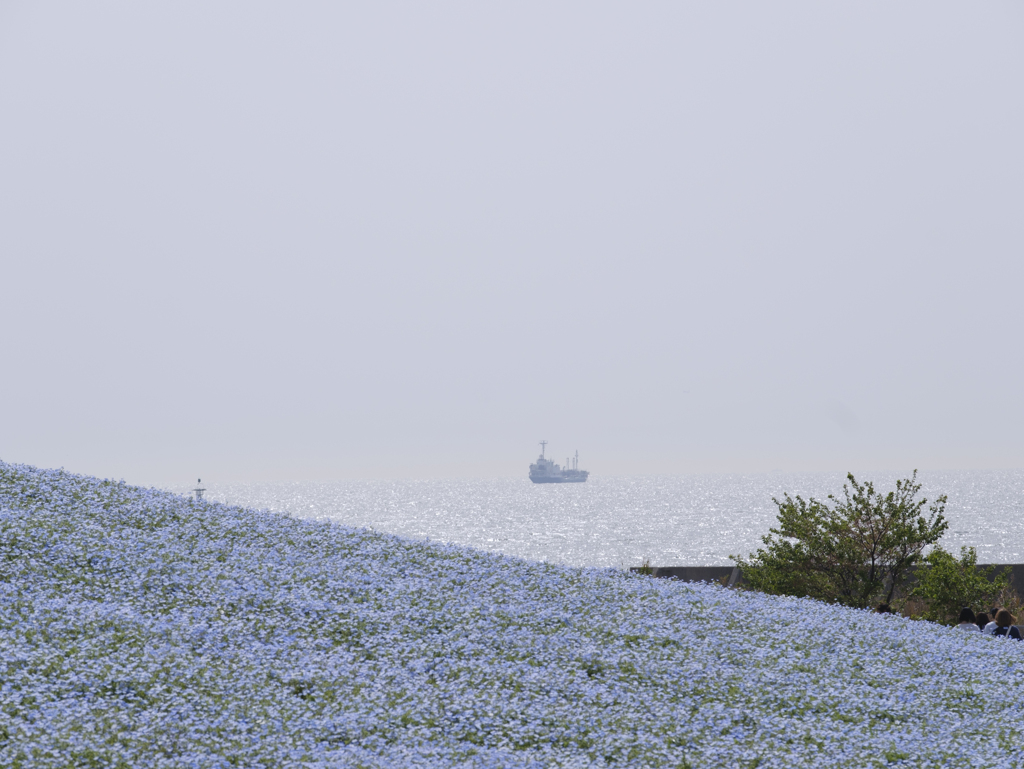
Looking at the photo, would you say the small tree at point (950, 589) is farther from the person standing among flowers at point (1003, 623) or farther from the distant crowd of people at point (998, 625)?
the person standing among flowers at point (1003, 623)

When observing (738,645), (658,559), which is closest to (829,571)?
(738,645)

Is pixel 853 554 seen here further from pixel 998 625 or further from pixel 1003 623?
pixel 1003 623

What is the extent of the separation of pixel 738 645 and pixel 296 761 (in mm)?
7308

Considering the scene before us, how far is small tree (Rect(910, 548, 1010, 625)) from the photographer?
20.7m

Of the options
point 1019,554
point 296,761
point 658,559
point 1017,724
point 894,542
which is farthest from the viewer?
point 1019,554

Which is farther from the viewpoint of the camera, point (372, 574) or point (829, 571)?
point (829, 571)

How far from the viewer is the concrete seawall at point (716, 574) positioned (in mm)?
22820

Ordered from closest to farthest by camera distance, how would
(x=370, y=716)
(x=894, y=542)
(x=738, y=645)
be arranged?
(x=370, y=716) → (x=738, y=645) → (x=894, y=542)

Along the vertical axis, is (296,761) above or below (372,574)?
below

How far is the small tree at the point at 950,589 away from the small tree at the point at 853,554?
72 centimetres

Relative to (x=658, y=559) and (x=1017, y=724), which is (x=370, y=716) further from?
(x=658, y=559)

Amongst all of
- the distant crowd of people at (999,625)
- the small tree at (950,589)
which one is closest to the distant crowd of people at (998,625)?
the distant crowd of people at (999,625)

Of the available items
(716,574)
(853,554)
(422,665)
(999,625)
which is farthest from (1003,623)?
(422,665)

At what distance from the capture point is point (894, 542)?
2173 centimetres
